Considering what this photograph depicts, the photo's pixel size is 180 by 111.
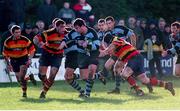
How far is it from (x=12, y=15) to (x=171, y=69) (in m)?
6.31

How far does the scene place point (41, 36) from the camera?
1717cm

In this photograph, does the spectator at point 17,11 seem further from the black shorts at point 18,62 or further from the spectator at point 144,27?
the black shorts at point 18,62

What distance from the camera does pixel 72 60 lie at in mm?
17188

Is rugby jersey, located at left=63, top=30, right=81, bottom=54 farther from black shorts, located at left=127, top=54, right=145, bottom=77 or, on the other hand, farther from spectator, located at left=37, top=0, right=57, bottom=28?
spectator, located at left=37, top=0, right=57, bottom=28

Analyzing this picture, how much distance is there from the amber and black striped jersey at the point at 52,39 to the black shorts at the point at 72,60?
27 centimetres

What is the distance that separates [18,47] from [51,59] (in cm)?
94

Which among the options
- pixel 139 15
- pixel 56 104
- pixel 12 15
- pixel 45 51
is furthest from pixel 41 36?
pixel 139 15

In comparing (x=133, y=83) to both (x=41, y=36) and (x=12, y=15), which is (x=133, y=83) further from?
(x=12, y=15)

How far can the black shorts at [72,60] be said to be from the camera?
17.2 metres

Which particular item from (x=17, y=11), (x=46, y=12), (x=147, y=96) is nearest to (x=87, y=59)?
(x=147, y=96)

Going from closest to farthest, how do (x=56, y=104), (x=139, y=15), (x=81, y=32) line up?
(x=56, y=104) < (x=81, y=32) < (x=139, y=15)

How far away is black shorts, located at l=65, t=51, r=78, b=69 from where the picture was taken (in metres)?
17.2

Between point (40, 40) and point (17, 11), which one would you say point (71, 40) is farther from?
point (17, 11)

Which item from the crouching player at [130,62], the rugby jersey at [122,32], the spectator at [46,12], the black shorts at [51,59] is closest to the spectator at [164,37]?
the spectator at [46,12]
